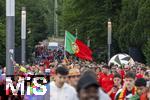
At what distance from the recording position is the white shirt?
11383 mm

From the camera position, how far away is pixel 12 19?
2278 cm

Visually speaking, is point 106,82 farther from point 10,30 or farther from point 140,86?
point 140,86

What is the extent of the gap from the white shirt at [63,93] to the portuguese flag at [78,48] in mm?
21282

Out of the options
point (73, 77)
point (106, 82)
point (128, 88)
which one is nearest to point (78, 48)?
point (106, 82)

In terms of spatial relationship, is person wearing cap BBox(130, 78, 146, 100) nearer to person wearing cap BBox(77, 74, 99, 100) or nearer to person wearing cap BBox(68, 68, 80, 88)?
person wearing cap BBox(68, 68, 80, 88)

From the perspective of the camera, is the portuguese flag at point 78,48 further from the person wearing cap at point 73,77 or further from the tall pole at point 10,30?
the person wearing cap at point 73,77

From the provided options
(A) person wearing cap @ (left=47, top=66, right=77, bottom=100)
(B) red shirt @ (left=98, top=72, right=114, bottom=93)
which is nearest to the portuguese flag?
(B) red shirt @ (left=98, top=72, right=114, bottom=93)

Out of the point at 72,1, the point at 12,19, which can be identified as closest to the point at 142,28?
the point at 72,1

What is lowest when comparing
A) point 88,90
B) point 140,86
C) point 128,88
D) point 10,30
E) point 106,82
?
point 106,82

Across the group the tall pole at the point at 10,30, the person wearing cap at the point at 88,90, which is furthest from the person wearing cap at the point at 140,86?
the tall pole at the point at 10,30

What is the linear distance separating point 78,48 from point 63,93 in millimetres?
23460

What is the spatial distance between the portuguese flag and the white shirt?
21.3 metres

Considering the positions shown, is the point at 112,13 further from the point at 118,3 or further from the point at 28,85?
the point at 28,85

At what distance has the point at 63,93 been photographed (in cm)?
1146
